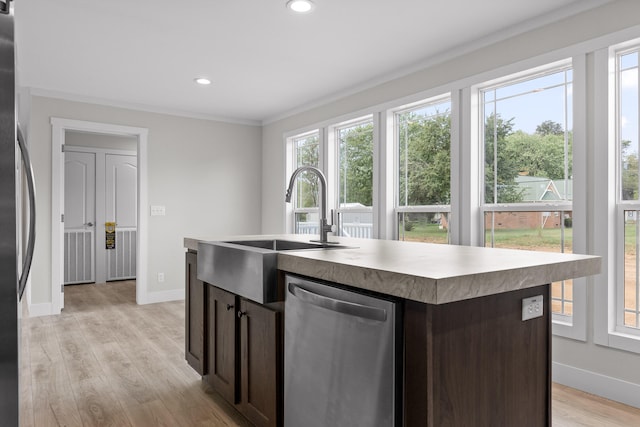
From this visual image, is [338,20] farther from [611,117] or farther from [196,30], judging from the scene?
[611,117]

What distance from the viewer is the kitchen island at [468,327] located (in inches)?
44.5

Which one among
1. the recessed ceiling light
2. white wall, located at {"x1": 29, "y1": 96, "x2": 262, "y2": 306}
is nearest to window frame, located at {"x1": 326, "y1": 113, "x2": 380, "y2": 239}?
white wall, located at {"x1": 29, "y1": 96, "x2": 262, "y2": 306}

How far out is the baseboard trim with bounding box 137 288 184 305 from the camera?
5055 mm

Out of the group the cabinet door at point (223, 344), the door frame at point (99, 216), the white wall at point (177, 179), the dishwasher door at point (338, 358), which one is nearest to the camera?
the dishwasher door at point (338, 358)

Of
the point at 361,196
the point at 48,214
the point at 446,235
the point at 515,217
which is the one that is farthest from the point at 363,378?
the point at 48,214

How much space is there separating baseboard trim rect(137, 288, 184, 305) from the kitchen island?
4029mm

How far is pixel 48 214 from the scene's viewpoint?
177 inches

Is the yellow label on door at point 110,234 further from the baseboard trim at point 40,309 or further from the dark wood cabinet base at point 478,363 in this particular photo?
the dark wood cabinet base at point 478,363

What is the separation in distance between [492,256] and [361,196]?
2.89 m

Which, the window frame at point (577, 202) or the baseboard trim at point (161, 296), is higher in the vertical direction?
the window frame at point (577, 202)

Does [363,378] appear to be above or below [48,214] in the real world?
below

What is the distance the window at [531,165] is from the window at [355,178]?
1313mm

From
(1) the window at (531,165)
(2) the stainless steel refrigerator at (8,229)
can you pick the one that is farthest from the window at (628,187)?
(2) the stainless steel refrigerator at (8,229)

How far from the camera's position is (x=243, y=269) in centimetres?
185
